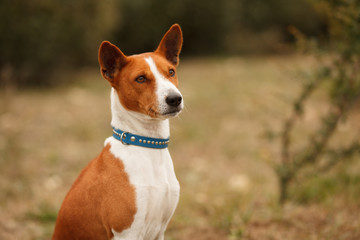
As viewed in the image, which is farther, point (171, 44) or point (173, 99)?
point (171, 44)

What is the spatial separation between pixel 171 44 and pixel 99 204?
4.23 ft

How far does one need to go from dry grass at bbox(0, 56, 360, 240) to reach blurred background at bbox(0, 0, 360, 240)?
0.07ft

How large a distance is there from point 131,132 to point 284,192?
8.83 feet

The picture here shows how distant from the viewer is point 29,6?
34.8ft

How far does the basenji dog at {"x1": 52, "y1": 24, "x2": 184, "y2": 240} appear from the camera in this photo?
7.40 feet

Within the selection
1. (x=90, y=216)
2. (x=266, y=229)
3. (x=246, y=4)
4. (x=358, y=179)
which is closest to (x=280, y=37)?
(x=246, y=4)

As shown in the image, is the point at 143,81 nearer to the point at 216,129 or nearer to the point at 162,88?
the point at 162,88

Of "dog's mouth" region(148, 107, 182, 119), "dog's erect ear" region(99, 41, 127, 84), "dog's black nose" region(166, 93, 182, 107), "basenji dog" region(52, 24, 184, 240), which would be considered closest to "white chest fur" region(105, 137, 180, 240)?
"basenji dog" region(52, 24, 184, 240)

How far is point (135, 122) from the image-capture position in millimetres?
2412

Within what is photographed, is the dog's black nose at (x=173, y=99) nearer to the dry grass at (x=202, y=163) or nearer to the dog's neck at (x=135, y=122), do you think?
the dog's neck at (x=135, y=122)

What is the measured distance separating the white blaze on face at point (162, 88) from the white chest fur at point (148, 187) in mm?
328

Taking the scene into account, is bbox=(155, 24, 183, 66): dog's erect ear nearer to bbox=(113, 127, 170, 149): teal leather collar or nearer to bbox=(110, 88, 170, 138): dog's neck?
bbox=(110, 88, 170, 138): dog's neck

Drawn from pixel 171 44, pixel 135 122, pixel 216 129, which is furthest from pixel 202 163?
pixel 135 122

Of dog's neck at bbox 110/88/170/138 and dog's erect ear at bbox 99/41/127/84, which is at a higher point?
dog's erect ear at bbox 99/41/127/84
